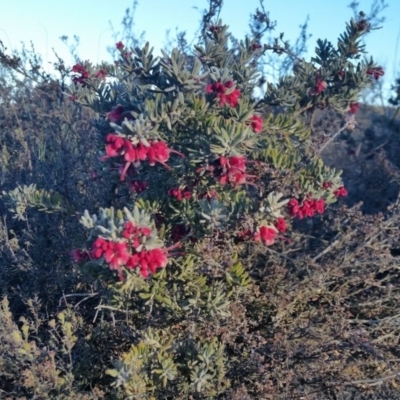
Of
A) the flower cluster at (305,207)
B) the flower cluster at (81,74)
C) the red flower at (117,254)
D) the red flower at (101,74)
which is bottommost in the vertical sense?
the red flower at (117,254)

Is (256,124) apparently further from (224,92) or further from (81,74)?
(81,74)

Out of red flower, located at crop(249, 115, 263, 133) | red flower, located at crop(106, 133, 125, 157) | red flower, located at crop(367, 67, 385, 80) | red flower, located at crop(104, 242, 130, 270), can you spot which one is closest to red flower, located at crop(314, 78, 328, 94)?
red flower, located at crop(367, 67, 385, 80)

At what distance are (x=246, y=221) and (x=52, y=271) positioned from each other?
5.66 feet

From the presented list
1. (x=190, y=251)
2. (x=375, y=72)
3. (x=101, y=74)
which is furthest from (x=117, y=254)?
(x=375, y=72)

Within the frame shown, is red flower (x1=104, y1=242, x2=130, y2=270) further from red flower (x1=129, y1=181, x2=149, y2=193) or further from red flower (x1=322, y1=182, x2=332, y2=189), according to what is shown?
red flower (x1=322, y1=182, x2=332, y2=189)

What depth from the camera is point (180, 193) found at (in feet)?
10.9

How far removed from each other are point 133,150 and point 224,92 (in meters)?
0.70

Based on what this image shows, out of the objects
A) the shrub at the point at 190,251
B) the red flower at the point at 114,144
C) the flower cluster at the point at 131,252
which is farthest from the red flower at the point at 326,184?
the red flower at the point at 114,144

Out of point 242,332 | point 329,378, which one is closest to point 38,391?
point 242,332

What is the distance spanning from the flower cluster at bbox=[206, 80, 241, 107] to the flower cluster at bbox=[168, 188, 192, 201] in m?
0.54

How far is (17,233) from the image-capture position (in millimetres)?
4848

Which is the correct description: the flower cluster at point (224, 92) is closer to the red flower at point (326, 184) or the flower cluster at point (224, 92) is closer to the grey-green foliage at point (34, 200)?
the red flower at point (326, 184)

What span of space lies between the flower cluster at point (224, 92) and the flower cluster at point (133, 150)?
0.50 m

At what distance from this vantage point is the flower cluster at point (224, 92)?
323 centimetres
